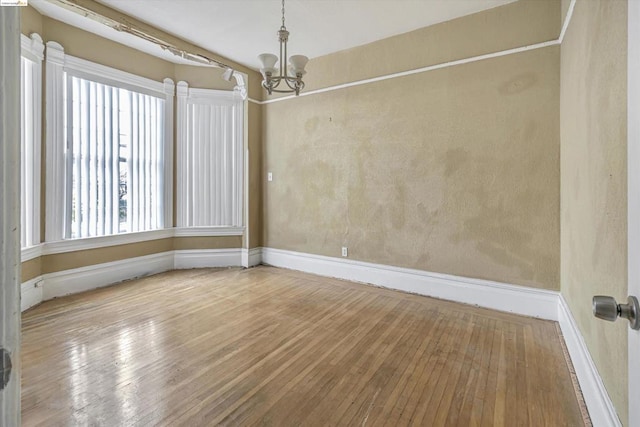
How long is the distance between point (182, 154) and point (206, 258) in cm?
161

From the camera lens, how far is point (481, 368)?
7.41ft

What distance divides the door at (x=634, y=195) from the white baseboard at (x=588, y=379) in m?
0.93

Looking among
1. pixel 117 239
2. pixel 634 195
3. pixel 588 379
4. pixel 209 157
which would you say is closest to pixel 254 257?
pixel 209 157

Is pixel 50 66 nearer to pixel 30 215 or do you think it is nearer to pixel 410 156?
pixel 30 215

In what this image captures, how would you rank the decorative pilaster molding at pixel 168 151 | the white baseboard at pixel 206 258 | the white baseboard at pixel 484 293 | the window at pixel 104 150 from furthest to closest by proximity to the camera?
the white baseboard at pixel 206 258
the decorative pilaster molding at pixel 168 151
the window at pixel 104 150
the white baseboard at pixel 484 293

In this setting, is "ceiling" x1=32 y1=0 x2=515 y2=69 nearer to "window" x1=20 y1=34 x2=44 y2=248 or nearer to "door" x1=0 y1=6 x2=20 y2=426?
"window" x1=20 y1=34 x2=44 y2=248

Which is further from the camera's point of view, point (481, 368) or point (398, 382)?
point (481, 368)

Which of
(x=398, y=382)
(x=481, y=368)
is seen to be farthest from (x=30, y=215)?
(x=481, y=368)

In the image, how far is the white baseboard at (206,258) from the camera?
4877 millimetres

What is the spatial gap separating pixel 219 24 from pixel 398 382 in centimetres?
400

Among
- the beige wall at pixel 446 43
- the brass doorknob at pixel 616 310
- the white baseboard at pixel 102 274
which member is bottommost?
the white baseboard at pixel 102 274

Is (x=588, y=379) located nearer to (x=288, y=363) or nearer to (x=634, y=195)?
(x=634, y=195)

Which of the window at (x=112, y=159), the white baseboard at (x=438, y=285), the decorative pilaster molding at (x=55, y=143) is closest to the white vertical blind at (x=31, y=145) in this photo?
the decorative pilaster molding at (x=55, y=143)

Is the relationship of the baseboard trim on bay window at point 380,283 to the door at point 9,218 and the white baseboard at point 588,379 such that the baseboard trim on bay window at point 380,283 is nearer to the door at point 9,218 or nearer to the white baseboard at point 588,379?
the white baseboard at point 588,379
